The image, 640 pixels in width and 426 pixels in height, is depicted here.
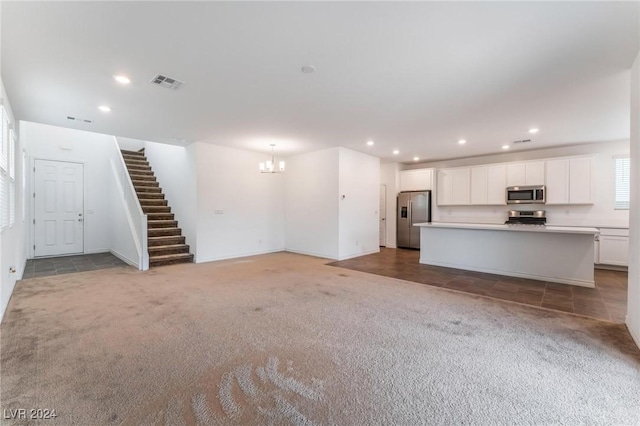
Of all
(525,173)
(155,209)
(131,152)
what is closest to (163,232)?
(155,209)

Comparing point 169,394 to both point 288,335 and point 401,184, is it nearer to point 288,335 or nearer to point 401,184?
point 288,335

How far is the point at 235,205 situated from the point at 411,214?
5.28m

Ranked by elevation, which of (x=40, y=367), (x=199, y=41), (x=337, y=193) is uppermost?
(x=199, y=41)

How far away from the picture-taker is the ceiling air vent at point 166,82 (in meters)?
3.18

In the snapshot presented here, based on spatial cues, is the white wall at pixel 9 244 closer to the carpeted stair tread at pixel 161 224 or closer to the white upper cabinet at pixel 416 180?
the carpeted stair tread at pixel 161 224

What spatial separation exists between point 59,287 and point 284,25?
5.16 metres

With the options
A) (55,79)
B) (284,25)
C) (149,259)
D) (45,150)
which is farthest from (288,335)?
(45,150)

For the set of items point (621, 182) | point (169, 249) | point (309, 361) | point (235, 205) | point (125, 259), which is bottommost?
point (309, 361)

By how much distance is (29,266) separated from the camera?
5879mm

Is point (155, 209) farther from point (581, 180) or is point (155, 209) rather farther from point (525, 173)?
point (581, 180)

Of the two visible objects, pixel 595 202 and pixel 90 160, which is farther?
pixel 90 160

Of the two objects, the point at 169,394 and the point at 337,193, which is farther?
the point at 337,193

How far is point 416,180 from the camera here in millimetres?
8711

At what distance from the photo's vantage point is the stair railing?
5.67 m
